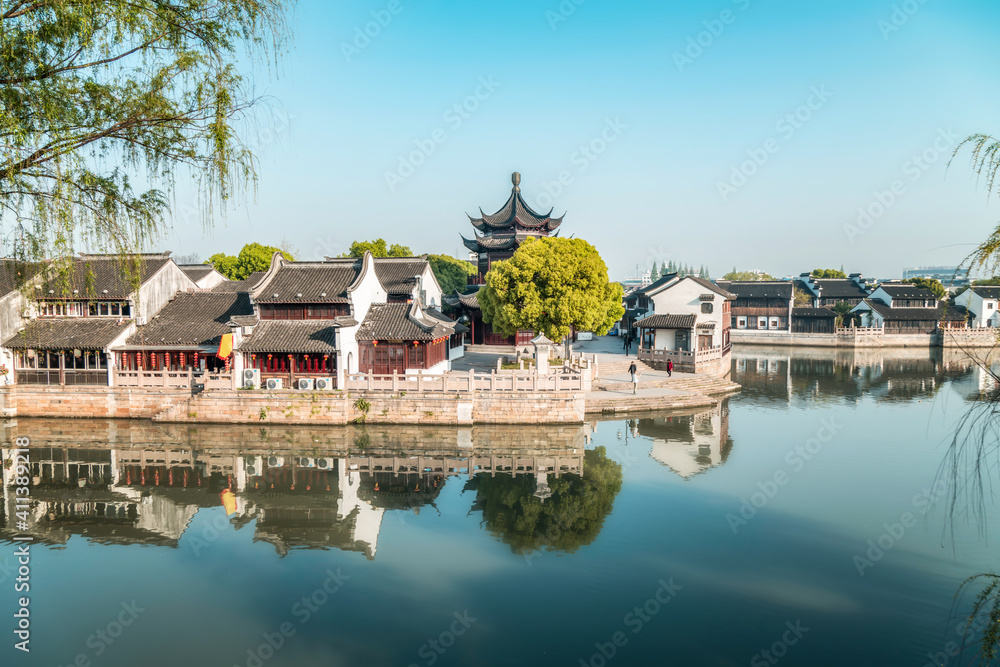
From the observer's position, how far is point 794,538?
15.7m

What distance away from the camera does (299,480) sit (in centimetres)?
2116

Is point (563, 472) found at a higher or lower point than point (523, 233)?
lower

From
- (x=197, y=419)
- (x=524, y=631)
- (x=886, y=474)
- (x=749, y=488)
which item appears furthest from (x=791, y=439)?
(x=197, y=419)

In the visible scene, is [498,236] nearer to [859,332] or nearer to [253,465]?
[253,465]

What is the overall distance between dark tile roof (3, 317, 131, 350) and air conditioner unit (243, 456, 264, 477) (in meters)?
11.3

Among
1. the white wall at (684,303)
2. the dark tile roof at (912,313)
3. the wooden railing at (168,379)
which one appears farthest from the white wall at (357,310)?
the dark tile roof at (912,313)

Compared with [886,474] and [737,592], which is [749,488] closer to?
[886,474]

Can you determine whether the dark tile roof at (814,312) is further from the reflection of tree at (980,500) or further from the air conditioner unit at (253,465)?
the air conditioner unit at (253,465)

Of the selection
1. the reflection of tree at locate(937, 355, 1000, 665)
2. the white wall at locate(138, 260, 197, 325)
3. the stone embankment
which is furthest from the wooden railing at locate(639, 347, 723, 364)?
the white wall at locate(138, 260, 197, 325)

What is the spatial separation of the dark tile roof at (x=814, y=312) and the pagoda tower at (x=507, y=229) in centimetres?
3362

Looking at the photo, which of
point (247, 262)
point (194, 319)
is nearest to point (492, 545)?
point (194, 319)

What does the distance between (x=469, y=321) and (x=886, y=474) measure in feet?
105

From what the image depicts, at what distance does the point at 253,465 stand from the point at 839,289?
244 feet

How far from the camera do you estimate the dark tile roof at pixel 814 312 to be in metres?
66.1
